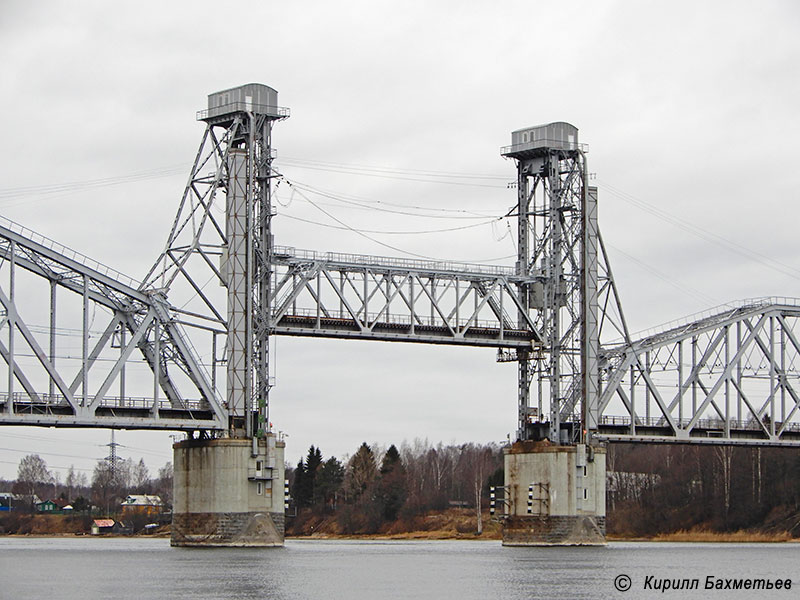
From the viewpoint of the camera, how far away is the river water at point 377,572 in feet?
237

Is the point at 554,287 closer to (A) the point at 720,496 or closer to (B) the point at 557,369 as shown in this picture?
(B) the point at 557,369

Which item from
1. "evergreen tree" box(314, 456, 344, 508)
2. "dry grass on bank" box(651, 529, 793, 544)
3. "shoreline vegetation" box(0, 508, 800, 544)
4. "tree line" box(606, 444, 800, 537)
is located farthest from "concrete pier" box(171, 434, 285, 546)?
"evergreen tree" box(314, 456, 344, 508)

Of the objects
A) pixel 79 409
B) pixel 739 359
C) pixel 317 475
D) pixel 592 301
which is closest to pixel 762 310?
pixel 739 359

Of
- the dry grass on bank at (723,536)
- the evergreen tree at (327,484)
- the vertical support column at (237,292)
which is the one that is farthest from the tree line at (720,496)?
the vertical support column at (237,292)

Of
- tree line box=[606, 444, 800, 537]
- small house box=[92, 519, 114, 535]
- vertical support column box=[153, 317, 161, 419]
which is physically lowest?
small house box=[92, 519, 114, 535]

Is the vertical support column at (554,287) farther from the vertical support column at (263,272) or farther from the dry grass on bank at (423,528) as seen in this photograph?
the dry grass on bank at (423,528)

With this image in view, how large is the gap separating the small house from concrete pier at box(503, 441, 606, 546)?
83.9 metres

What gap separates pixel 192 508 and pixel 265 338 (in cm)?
1241

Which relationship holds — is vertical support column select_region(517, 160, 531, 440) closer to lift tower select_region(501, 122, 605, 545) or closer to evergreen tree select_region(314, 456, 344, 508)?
lift tower select_region(501, 122, 605, 545)

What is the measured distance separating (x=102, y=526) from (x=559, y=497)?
90236mm

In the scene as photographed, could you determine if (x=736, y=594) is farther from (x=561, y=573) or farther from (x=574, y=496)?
(x=574, y=496)

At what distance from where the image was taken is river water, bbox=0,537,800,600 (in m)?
72.1

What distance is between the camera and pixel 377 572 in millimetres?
88375

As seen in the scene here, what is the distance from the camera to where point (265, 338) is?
4316 inches
